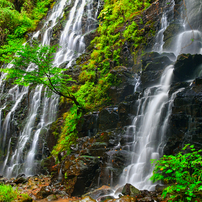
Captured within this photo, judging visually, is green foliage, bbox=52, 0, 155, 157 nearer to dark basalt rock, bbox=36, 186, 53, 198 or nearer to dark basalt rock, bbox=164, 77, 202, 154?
dark basalt rock, bbox=36, 186, 53, 198

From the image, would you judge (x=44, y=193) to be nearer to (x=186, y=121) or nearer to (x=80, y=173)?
(x=80, y=173)

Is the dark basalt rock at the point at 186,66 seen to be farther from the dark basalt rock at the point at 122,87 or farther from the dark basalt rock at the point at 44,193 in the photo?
the dark basalt rock at the point at 44,193

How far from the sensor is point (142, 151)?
6199 millimetres

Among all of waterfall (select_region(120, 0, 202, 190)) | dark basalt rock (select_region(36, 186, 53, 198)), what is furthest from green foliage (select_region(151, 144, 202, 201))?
dark basalt rock (select_region(36, 186, 53, 198))

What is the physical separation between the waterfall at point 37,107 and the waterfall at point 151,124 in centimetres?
506

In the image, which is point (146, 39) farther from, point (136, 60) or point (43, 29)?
point (43, 29)

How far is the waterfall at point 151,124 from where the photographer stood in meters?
5.73

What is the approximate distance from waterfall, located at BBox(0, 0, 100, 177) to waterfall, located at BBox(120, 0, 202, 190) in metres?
5.06

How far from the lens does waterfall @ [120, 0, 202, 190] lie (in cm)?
573

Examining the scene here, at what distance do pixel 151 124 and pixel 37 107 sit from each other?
9.94 m

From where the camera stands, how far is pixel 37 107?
544 inches

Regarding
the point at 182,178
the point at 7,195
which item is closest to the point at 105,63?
the point at 7,195

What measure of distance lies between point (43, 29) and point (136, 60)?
16190 mm

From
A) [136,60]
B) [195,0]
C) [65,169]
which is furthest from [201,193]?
[195,0]
